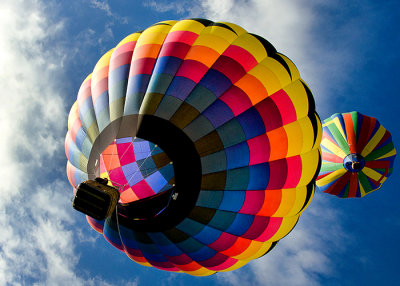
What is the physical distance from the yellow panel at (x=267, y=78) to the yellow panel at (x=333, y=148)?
21.3 ft

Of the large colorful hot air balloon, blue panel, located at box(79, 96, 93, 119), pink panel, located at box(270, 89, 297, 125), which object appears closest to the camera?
the large colorful hot air balloon

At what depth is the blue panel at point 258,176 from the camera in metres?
5.92

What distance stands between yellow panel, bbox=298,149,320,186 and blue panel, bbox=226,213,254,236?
54.6 inches

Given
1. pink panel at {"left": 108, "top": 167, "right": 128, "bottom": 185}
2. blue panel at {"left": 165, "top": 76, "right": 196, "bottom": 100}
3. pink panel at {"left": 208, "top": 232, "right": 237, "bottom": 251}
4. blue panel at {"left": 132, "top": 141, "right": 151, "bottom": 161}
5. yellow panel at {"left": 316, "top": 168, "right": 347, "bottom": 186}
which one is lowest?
pink panel at {"left": 208, "top": 232, "right": 237, "bottom": 251}

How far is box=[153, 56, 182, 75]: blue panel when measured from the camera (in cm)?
573

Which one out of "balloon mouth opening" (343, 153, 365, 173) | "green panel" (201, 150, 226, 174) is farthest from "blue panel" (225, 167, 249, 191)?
"balloon mouth opening" (343, 153, 365, 173)

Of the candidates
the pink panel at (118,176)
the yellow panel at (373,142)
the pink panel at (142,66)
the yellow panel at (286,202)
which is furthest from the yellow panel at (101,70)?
the yellow panel at (373,142)

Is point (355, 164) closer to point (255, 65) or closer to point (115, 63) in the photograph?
point (255, 65)

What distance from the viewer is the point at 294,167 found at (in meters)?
6.37

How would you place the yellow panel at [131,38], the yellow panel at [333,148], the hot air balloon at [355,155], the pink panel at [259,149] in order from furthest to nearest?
the yellow panel at [333,148] < the hot air balloon at [355,155] < the yellow panel at [131,38] < the pink panel at [259,149]

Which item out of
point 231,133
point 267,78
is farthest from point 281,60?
point 231,133

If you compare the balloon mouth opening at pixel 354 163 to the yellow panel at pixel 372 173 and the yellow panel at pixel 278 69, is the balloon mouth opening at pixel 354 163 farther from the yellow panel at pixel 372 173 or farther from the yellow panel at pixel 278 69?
the yellow panel at pixel 278 69

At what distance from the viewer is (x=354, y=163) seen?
1116 cm

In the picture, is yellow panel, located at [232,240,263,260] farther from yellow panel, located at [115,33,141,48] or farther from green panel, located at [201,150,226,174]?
yellow panel, located at [115,33,141,48]
